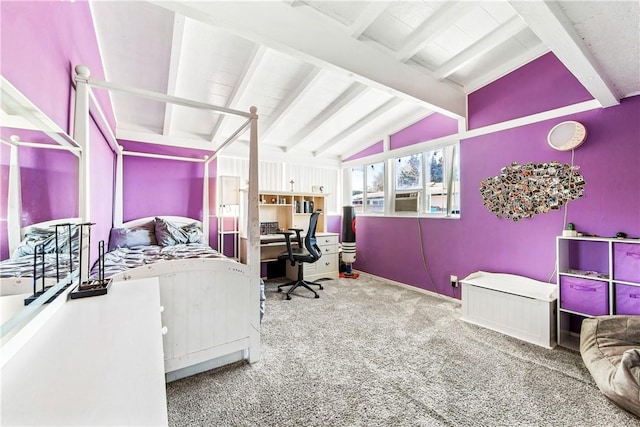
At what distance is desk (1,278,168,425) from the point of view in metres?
0.50

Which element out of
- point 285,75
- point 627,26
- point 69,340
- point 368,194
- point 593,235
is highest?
point 285,75

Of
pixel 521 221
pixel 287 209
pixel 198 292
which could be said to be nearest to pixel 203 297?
pixel 198 292

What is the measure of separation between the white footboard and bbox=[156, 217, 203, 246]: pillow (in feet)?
5.62

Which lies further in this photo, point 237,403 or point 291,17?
point 291,17

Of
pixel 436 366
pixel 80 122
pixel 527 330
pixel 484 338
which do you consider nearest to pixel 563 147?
pixel 527 330

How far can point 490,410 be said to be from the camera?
1.54 metres

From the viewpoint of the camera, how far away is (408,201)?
13.2 feet

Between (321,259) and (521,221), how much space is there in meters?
2.73

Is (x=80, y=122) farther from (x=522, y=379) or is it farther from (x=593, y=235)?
(x=593, y=235)

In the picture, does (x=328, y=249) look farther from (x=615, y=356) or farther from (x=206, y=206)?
(x=615, y=356)

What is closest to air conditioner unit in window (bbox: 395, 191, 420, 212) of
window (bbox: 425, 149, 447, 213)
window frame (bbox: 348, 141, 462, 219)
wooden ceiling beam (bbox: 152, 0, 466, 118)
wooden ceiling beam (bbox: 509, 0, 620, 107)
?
window frame (bbox: 348, 141, 462, 219)

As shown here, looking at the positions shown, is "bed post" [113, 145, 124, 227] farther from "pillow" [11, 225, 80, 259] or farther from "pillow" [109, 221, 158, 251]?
"pillow" [11, 225, 80, 259]

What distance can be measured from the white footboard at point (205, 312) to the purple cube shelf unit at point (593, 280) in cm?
259

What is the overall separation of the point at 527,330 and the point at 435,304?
1.00m
